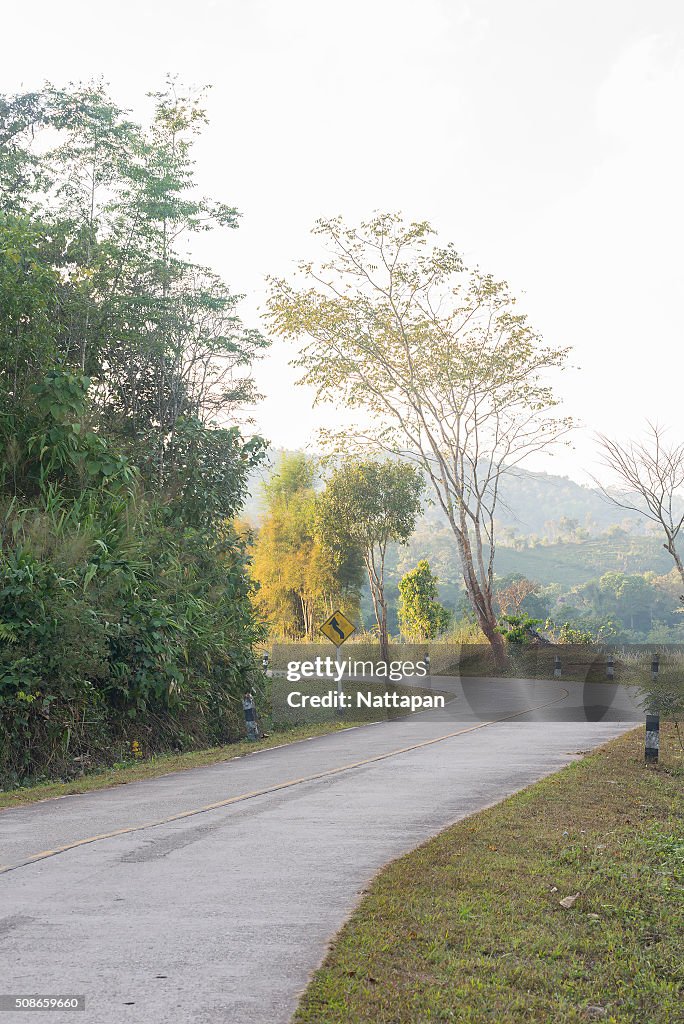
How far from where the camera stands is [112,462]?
18547 mm

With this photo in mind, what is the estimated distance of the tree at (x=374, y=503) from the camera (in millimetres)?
47938

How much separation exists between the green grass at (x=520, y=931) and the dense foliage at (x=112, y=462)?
7431mm

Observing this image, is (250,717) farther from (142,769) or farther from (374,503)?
(374,503)

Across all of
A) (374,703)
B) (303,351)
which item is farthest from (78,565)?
(303,351)

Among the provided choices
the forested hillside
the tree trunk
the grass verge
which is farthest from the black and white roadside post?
the forested hillside

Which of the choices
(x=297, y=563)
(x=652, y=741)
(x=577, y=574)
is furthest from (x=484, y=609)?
(x=577, y=574)

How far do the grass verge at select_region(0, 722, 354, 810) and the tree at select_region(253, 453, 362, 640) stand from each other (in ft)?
104

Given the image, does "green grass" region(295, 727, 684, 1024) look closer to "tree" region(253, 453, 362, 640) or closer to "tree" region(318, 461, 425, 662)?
"tree" region(318, 461, 425, 662)

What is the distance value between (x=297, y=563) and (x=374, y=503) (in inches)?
427

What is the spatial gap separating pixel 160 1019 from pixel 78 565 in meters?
11.9

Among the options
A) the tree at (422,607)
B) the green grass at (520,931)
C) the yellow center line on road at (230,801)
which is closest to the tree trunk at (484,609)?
the tree at (422,607)

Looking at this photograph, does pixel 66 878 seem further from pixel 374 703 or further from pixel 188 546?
pixel 374 703

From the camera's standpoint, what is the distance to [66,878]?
8125mm

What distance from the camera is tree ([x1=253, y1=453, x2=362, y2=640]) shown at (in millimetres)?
54844
